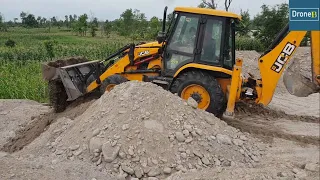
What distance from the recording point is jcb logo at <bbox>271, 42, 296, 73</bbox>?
6.00 metres

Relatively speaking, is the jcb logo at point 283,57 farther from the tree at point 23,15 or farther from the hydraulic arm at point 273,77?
the tree at point 23,15

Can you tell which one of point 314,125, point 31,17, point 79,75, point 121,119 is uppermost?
point 31,17

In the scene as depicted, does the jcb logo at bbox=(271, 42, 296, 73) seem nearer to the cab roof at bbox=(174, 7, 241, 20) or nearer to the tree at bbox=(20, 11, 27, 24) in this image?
the cab roof at bbox=(174, 7, 241, 20)

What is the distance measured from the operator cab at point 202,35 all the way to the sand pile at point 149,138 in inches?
47.0

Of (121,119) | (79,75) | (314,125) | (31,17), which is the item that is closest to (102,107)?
(121,119)

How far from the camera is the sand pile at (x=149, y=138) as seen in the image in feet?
15.6

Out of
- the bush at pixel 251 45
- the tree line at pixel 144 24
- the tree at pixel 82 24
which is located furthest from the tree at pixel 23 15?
the bush at pixel 251 45

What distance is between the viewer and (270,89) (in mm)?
6426

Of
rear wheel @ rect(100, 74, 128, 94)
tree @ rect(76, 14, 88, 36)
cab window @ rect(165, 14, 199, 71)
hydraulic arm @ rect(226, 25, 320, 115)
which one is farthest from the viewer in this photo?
tree @ rect(76, 14, 88, 36)

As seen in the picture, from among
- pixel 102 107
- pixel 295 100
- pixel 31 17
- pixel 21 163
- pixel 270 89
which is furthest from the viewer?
pixel 31 17

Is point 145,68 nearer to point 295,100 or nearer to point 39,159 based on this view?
point 39,159

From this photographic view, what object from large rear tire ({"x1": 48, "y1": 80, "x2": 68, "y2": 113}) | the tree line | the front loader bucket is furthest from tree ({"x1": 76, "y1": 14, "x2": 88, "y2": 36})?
the front loader bucket

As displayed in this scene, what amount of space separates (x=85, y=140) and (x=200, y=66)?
2470 millimetres

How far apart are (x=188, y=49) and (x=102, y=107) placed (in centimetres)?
196
